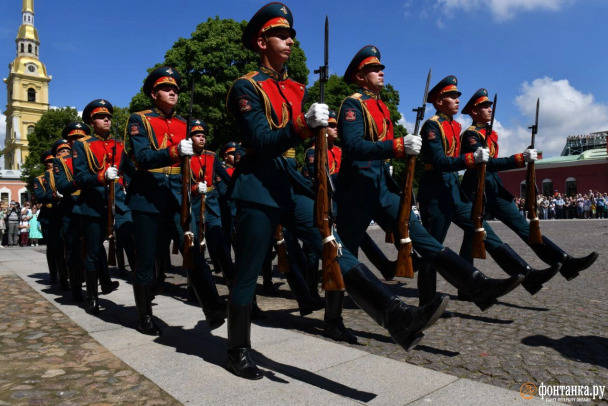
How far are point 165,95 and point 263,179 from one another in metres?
1.81

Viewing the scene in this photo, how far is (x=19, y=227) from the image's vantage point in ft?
67.4

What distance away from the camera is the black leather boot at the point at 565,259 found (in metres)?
5.42

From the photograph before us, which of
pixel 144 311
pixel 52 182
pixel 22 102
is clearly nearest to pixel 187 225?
pixel 144 311

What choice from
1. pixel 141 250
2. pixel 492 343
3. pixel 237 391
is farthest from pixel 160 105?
pixel 492 343

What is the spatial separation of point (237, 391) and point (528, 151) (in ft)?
12.4

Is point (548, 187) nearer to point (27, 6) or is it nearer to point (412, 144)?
point (412, 144)

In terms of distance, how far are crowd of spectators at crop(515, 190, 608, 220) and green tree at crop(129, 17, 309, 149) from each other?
1736cm

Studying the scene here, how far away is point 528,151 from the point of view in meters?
5.23

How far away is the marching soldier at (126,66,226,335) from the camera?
447 centimetres

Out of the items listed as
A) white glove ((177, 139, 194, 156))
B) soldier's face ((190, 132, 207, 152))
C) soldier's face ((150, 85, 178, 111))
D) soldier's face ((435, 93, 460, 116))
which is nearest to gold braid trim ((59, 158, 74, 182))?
soldier's face ((190, 132, 207, 152))

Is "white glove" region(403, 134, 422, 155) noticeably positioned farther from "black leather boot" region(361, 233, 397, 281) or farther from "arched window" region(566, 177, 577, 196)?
"arched window" region(566, 177, 577, 196)

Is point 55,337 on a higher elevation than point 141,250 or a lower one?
lower

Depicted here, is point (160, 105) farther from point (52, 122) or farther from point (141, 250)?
point (52, 122)

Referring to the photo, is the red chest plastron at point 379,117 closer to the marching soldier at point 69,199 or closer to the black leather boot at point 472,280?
the black leather boot at point 472,280
